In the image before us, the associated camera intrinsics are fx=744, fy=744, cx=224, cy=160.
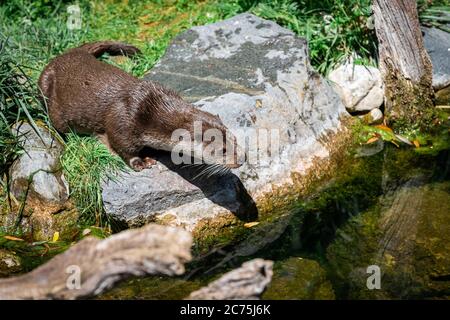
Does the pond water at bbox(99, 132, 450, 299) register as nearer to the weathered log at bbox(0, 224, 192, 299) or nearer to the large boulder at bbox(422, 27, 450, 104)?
the large boulder at bbox(422, 27, 450, 104)

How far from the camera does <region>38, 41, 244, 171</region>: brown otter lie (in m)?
4.31

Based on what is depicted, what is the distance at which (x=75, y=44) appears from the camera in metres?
6.07

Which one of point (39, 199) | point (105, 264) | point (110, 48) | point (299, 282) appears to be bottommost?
point (299, 282)

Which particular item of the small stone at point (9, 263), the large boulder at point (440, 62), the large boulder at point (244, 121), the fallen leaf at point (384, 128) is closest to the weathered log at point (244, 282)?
the large boulder at point (244, 121)

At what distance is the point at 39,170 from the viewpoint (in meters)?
4.66

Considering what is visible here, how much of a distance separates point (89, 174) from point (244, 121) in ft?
3.43

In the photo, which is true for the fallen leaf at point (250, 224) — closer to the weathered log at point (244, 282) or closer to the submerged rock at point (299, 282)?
the submerged rock at point (299, 282)

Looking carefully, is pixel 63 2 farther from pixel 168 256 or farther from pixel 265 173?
pixel 168 256

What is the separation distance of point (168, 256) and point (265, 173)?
7.23ft

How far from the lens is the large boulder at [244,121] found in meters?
4.44

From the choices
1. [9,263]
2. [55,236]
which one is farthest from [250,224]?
[9,263]

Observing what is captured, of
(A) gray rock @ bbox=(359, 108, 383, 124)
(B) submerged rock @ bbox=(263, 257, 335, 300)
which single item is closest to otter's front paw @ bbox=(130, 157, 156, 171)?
(B) submerged rock @ bbox=(263, 257, 335, 300)

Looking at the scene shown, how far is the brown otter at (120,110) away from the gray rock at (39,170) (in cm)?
18

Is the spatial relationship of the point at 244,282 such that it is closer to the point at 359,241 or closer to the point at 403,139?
the point at 359,241
